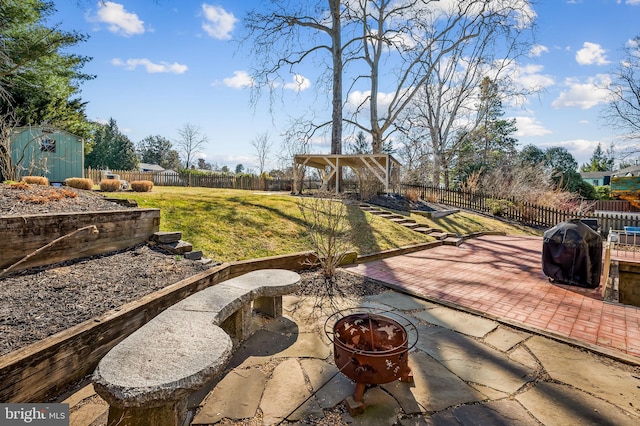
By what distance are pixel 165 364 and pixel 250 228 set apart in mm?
4709

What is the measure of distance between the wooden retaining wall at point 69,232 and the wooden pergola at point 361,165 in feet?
33.8

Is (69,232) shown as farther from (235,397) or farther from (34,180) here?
(34,180)

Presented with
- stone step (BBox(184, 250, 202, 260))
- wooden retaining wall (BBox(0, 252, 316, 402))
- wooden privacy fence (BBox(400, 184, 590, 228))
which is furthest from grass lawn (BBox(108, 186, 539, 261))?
wooden privacy fence (BBox(400, 184, 590, 228))

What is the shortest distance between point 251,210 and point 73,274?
4428 millimetres

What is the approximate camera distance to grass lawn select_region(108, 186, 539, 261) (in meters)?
5.30

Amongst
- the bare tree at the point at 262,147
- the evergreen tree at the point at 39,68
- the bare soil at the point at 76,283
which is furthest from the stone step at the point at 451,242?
the bare tree at the point at 262,147

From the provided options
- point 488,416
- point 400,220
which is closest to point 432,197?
point 400,220

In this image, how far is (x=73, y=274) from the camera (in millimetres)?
3270

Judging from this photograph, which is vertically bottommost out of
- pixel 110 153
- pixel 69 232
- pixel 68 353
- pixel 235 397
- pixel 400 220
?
pixel 235 397

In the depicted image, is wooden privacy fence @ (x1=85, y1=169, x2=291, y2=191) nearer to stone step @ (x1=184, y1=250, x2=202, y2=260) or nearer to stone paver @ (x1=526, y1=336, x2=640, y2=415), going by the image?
stone step @ (x1=184, y1=250, x2=202, y2=260)

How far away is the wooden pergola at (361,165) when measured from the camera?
1412 cm

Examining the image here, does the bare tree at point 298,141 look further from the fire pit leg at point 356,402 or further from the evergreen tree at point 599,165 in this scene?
the evergreen tree at point 599,165

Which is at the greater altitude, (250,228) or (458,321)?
(250,228)

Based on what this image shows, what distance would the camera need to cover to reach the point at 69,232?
3.69m
